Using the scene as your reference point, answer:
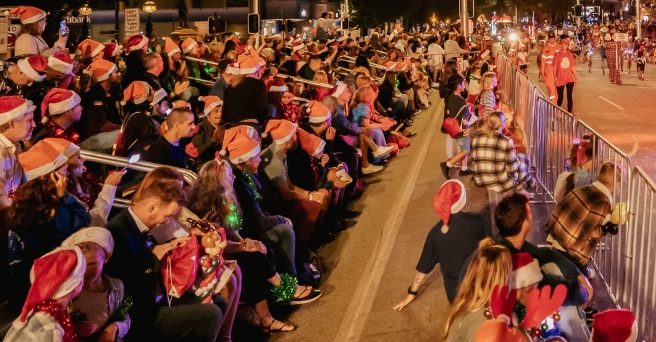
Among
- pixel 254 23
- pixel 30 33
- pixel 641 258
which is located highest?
pixel 254 23

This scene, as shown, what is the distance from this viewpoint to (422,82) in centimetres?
2222

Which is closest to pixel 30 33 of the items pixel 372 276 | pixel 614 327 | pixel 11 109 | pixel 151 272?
pixel 11 109

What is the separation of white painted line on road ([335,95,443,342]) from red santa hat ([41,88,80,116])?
3.04 metres

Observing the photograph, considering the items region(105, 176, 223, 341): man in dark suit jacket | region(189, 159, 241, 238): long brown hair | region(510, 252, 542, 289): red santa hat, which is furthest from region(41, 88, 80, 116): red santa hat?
region(510, 252, 542, 289): red santa hat

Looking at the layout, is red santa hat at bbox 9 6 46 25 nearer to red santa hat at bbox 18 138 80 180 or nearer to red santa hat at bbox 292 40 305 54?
red santa hat at bbox 18 138 80 180

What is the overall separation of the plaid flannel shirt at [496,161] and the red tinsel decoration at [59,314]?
19.1ft

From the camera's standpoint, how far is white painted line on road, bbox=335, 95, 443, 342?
6797 millimetres

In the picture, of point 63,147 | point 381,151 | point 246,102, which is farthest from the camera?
point 381,151

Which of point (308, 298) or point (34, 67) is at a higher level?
point (34, 67)

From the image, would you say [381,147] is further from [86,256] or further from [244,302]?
[86,256]

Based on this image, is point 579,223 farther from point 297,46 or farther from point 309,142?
point 297,46

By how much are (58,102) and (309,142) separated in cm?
314

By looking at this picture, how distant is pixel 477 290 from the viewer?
4.05 m

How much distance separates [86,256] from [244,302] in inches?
98.2
